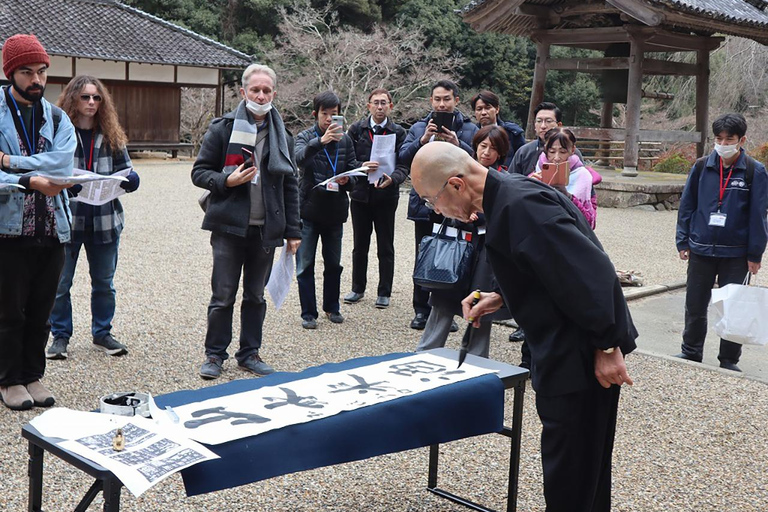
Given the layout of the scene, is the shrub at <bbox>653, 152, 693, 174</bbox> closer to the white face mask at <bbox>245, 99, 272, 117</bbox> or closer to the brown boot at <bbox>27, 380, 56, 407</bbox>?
the white face mask at <bbox>245, 99, 272, 117</bbox>

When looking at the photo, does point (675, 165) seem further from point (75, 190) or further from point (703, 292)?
point (75, 190)

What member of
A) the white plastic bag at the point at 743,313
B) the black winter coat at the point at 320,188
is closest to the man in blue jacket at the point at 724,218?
the white plastic bag at the point at 743,313

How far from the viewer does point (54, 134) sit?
13.5 feet

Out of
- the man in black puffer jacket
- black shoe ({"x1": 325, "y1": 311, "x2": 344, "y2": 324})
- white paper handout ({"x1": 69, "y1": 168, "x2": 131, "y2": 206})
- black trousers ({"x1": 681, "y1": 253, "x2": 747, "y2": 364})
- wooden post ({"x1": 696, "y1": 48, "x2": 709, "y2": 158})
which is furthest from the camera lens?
wooden post ({"x1": 696, "y1": 48, "x2": 709, "y2": 158})

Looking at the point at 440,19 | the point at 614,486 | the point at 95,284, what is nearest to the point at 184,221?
the point at 95,284

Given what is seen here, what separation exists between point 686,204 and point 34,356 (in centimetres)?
439

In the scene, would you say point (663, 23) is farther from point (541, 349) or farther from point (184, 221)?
point (541, 349)

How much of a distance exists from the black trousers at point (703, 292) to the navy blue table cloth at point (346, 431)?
3.14 meters

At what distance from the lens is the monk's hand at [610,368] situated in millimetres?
2463

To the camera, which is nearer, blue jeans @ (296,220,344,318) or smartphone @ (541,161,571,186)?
smartphone @ (541,161,571,186)

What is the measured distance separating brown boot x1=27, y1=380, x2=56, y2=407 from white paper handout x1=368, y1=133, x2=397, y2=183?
3075mm

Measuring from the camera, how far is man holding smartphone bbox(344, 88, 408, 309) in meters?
6.42

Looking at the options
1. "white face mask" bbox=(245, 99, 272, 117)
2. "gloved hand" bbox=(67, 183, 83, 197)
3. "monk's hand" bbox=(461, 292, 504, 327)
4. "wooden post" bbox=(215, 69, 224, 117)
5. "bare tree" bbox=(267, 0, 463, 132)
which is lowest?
"monk's hand" bbox=(461, 292, 504, 327)

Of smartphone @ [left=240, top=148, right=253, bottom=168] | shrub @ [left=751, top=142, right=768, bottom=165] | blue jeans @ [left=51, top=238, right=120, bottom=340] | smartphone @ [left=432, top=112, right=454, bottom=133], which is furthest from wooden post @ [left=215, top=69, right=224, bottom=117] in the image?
smartphone @ [left=240, top=148, right=253, bottom=168]
